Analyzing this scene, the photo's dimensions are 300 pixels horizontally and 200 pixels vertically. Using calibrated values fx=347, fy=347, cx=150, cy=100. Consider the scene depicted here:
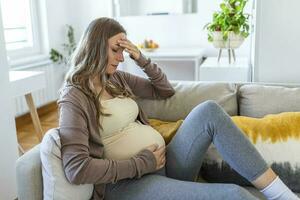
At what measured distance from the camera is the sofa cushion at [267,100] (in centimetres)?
154

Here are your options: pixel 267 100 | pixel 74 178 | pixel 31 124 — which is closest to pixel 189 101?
pixel 267 100

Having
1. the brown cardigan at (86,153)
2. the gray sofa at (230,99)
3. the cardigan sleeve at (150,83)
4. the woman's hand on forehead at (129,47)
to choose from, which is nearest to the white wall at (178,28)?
the gray sofa at (230,99)

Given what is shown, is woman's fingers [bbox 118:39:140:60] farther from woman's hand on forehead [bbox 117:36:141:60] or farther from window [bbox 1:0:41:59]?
window [bbox 1:0:41:59]

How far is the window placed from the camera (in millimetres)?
3314

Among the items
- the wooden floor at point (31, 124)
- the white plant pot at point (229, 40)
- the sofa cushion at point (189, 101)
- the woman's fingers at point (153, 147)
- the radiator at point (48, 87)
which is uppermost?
the white plant pot at point (229, 40)

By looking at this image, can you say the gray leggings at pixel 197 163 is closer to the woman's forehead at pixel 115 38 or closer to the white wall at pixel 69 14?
the woman's forehead at pixel 115 38

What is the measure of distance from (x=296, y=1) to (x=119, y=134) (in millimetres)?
1092

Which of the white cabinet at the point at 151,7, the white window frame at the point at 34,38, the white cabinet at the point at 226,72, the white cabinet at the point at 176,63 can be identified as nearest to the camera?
the white cabinet at the point at 226,72

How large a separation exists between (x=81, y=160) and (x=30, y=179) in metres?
0.21

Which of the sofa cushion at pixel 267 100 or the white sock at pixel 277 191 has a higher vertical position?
the sofa cushion at pixel 267 100

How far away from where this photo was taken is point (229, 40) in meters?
2.51

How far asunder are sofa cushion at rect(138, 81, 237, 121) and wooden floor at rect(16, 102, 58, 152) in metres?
1.55

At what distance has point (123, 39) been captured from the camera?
4.68 feet

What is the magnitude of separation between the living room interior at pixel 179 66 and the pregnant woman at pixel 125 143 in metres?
0.17
